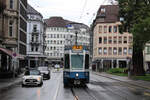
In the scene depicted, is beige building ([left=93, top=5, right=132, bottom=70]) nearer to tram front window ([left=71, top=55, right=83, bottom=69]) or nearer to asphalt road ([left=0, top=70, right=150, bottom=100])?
tram front window ([left=71, top=55, right=83, bottom=69])

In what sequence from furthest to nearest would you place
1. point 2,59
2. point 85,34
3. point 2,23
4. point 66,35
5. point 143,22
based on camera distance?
point 85,34, point 66,35, point 2,59, point 2,23, point 143,22

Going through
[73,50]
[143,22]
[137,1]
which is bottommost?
[73,50]

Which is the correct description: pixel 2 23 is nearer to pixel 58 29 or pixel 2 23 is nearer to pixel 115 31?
pixel 115 31

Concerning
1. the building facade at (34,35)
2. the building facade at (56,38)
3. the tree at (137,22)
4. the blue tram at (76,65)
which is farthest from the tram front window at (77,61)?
the building facade at (56,38)

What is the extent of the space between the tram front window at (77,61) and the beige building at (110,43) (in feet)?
198

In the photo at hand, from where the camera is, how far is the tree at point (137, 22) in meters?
29.9

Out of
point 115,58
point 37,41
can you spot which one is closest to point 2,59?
point 115,58

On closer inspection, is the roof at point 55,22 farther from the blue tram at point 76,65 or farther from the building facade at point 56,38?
the blue tram at point 76,65

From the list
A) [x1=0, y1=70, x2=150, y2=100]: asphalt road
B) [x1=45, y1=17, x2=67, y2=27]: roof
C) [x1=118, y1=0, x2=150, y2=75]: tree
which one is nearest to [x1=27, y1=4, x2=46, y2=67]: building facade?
[x1=45, y1=17, x2=67, y2=27]: roof

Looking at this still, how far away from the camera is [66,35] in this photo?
471ft

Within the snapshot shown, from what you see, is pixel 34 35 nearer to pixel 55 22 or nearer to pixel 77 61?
pixel 55 22

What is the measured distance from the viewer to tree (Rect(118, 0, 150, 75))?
29875 mm

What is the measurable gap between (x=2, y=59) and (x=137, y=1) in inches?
847

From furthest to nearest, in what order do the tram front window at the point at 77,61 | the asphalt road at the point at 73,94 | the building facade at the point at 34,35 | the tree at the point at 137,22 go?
the building facade at the point at 34,35
the tree at the point at 137,22
the tram front window at the point at 77,61
the asphalt road at the point at 73,94
